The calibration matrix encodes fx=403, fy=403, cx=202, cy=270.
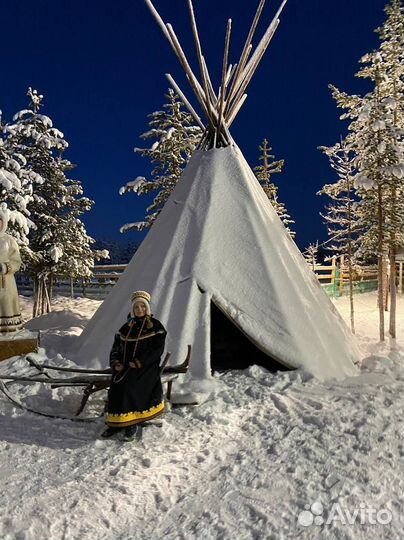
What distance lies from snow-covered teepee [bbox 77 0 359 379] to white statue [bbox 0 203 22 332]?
1.18 meters

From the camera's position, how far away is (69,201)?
46.4 ft

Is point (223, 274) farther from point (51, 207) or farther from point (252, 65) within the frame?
point (51, 207)

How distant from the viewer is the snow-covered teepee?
5648 millimetres

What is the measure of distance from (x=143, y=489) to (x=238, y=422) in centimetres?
148

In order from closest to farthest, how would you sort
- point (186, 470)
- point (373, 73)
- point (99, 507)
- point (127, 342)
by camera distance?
1. point (99, 507)
2. point (186, 470)
3. point (127, 342)
4. point (373, 73)

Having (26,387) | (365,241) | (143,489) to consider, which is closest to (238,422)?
(143,489)

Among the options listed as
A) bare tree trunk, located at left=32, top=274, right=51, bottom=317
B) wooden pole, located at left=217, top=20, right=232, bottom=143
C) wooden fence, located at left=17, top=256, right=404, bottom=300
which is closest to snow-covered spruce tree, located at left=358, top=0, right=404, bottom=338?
wooden pole, located at left=217, top=20, right=232, bottom=143

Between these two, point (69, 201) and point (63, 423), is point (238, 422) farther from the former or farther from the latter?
point (69, 201)

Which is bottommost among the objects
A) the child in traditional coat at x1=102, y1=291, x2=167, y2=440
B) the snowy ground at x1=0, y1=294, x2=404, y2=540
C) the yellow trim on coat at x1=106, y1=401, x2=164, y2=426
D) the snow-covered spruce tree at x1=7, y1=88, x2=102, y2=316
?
the snowy ground at x1=0, y1=294, x2=404, y2=540

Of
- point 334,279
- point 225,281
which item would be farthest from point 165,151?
point 334,279

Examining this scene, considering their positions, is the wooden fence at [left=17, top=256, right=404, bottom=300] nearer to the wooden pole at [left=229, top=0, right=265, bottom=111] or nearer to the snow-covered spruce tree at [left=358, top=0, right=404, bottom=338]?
the snow-covered spruce tree at [left=358, top=0, right=404, bottom=338]

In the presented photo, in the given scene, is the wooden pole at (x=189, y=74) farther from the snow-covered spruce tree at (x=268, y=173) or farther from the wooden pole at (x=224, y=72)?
the snow-covered spruce tree at (x=268, y=173)

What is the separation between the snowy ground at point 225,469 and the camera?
2.82 meters

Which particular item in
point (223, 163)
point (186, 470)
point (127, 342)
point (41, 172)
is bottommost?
point (186, 470)
